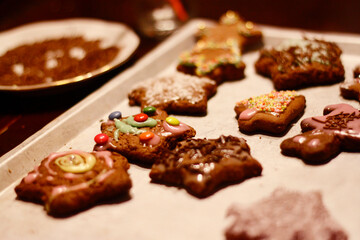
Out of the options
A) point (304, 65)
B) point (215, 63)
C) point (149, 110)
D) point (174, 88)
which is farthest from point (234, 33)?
point (149, 110)

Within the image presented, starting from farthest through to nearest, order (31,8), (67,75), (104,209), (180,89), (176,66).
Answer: (31,8), (176,66), (67,75), (180,89), (104,209)

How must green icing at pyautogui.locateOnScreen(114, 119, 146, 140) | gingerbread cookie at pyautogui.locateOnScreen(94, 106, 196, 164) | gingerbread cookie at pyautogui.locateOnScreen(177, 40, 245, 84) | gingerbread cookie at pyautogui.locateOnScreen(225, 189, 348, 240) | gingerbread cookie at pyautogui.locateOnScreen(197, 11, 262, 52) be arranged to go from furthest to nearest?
1. gingerbread cookie at pyautogui.locateOnScreen(197, 11, 262, 52)
2. gingerbread cookie at pyautogui.locateOnScreen(177, 40, 245, 84)
3. green icing at pyautogui.locateOnScreen(114, 119, 146, 140)
4. gingerbread cookie at pyautogui.locateOnScreen(94, 106, 196, 164)
5. gingerbread cookie at pyautogui.locateOnScreen(225, 189, 348, 240)

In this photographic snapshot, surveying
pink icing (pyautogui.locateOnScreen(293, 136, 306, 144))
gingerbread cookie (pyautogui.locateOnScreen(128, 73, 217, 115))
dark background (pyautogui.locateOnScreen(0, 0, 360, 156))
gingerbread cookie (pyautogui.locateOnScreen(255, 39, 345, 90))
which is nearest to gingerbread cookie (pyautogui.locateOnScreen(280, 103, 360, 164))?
pink icing (pyautogui.locateOnScreen(293, 136, 306, 144))

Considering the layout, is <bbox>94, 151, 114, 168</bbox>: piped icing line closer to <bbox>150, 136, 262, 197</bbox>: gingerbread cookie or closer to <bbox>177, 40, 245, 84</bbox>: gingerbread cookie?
<bbox>150, 136, 262, 197</bbox>: gingerbread cookie

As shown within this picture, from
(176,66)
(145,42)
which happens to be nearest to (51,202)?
(176,66)

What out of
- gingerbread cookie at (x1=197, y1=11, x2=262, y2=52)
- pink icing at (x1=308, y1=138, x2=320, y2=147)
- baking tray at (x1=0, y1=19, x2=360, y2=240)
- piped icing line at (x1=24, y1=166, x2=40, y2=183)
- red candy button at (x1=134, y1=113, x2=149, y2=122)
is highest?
gingerbread cookie at (x1=197, y1=11, x2=262, y2=52)

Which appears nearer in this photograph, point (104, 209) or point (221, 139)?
point (104, 209)

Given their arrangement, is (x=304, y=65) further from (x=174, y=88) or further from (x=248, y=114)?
(x=174, y=88)

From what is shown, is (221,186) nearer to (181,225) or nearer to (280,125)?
(181,225)
